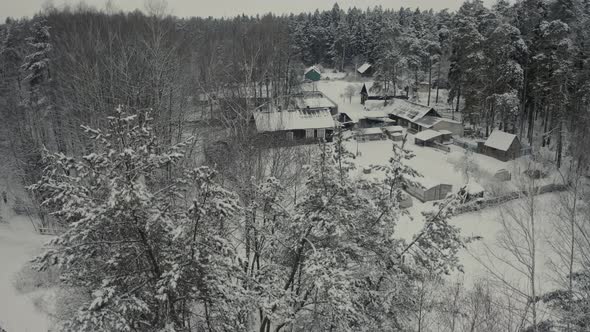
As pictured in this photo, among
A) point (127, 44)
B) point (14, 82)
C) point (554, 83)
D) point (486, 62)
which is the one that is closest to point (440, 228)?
point (127, 44)

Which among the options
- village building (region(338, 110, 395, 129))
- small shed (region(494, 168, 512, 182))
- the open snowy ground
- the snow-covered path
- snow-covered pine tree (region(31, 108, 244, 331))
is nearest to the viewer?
snow-covered pine tree (region(31, 108, 244, 331))

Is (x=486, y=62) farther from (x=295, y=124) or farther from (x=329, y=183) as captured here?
(x=329, y=183)

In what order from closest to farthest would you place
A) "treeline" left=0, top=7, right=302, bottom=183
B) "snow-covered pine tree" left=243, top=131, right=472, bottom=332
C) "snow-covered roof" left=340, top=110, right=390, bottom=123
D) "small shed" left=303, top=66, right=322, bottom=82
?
"snow-covered pine tree" left=243, top=131, right=472, bottom=332, "treeline" left=0, top=7, right=302, bottom=183, "snow-covered roof" left=340, top=110, right=390, bottom=123, "small shed" left=303, top=66, right=322, bottom=82

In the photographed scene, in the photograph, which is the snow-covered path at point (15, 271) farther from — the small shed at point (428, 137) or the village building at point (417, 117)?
the village building at point (417, 117)

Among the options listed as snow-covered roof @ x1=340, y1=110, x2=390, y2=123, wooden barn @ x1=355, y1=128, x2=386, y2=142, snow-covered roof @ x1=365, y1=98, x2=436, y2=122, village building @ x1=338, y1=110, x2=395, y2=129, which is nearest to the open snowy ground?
wooden barn @ x1=355, y1=128, x2=386, y2=142

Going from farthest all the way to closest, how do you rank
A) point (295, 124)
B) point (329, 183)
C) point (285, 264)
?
point (295, 124), point (285, 264), point (329, 183)

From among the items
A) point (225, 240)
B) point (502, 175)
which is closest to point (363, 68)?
point (502, 175)

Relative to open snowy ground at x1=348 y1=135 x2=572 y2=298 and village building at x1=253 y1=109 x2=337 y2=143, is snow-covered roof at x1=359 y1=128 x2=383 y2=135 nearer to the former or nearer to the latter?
open snowy ground at x1=348 y1=135 x2=572 y2=298
